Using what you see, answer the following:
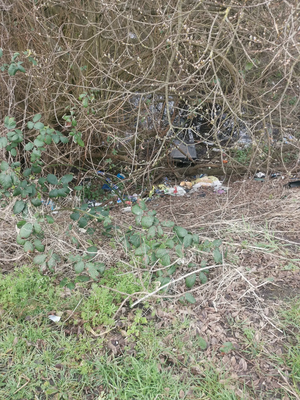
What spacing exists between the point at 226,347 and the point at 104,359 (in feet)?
2.55

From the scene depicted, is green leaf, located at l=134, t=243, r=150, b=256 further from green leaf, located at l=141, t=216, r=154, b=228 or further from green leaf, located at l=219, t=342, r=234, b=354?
green leaf, located at l=219, t=342, r=234, b=354

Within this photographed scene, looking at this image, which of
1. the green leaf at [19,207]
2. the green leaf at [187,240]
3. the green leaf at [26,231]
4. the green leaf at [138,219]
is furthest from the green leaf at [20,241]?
the green leaf at [187,240]

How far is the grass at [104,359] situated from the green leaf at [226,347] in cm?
8

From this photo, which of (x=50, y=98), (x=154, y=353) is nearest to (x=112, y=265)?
(x=154, y=353)

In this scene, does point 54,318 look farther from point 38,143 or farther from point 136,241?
point 38,143

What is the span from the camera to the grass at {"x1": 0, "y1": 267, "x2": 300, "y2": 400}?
1.78m

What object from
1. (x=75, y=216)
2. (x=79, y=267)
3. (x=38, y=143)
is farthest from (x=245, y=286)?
(x=38, y=143)

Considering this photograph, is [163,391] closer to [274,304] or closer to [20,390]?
[20,390]

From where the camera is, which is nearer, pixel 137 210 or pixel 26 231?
pixel 26 231

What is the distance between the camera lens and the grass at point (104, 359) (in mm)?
1779

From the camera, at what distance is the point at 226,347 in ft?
6.59

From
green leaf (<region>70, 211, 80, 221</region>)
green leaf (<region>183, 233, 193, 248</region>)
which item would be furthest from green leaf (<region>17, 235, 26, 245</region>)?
green leaf (<region>183, 233, 193, 248</region>)

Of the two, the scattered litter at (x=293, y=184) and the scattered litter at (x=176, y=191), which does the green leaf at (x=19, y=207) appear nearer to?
the scattered litter at (x=176, y=191)

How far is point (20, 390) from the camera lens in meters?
1.78
